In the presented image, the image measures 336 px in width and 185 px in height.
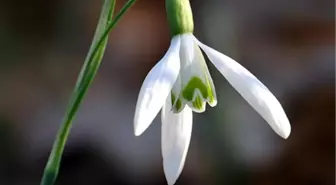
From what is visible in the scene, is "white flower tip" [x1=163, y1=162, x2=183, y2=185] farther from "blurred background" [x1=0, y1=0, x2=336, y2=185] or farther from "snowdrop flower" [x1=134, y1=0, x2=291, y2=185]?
"blurred background" [x1=0, y1=0, x2=336, y2=185]

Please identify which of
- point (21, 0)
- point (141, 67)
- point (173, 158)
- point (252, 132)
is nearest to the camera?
point (173, 158)

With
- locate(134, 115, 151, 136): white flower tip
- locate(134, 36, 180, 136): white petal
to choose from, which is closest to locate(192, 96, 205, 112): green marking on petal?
locate(134, 36, 180, 136): white petal

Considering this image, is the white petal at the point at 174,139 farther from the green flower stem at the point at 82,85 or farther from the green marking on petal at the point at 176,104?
the green flower stem at the point at 82,85

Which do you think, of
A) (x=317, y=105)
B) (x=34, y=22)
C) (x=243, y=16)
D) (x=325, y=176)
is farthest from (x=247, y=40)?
(x=34, y=22)

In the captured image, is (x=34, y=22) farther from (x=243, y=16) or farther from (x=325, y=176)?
(x=325, y=176)

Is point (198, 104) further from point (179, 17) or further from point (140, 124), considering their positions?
point (140, 124)

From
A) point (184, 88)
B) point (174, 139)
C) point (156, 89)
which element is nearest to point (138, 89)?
point (174, 139)

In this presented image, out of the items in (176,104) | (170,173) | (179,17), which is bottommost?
(170,173)
